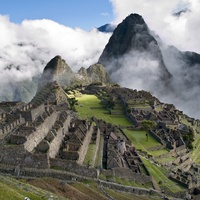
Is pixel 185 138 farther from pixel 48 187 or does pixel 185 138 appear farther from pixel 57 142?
pixel 48 187

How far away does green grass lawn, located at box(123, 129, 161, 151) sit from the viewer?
74938 millimetres

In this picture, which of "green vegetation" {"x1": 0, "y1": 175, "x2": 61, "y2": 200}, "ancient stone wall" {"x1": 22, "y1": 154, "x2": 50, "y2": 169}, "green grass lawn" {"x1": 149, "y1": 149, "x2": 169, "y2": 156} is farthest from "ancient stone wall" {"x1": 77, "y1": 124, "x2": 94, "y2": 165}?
"green grass lawn" {"x1": 149, "y1": 149, "x2": 169, "y2": 156}

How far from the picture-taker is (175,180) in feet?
189

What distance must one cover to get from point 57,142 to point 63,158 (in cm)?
454

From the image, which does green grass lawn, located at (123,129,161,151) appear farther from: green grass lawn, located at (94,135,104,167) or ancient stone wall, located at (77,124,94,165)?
ancient stone wall, located at (77,124,94,165)

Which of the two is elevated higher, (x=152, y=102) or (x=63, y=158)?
(x=152, y=102)

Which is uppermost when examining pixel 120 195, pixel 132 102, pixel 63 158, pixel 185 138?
pixel 132 102

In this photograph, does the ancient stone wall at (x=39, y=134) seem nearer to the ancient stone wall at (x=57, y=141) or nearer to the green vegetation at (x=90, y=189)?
the ancient stone wall at (x=57, y=141)

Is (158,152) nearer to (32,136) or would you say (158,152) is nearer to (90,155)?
(90,155)

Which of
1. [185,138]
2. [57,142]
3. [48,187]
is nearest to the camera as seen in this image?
[48,187]

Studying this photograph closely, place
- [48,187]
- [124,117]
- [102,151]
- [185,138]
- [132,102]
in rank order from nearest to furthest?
[48,187]
[102,151]
[185,138]
[124,117]
[132,102]

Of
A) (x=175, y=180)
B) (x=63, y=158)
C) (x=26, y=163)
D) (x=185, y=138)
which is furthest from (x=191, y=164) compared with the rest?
(x=26, y=163)

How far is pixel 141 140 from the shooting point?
261 ft

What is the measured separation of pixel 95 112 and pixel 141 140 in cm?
2516
